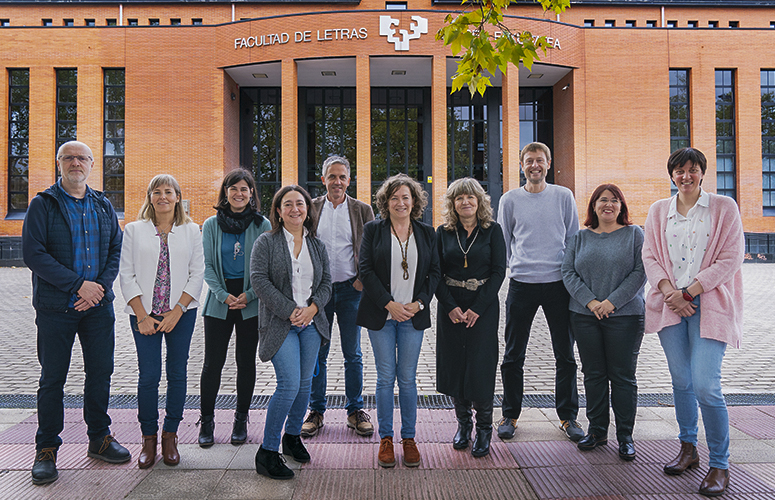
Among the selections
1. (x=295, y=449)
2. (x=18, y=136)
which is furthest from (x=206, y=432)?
(x=18, y=136)

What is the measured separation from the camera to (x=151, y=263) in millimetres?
3467

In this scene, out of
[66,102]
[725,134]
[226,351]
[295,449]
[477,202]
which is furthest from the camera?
[725,134]

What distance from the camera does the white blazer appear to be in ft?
11.2

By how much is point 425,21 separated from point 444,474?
22.9 m

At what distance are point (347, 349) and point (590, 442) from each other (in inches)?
77.4

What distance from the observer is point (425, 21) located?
22.8 meters

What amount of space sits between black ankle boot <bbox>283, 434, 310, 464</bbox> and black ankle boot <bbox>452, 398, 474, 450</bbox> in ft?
3.57

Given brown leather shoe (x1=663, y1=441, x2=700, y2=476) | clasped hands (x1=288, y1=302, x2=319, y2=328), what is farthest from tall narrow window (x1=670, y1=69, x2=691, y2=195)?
clasped hands (x1=288, y1=302, x2=319, y2=328)

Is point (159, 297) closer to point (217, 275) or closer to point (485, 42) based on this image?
point (217, 275)

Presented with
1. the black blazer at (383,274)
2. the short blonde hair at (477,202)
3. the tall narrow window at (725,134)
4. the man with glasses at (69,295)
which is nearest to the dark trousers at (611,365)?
the short blonde hair at (477,202)

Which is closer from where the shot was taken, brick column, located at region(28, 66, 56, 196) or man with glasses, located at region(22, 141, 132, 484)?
man with glasses, located at region(22, 141, 132, 484)

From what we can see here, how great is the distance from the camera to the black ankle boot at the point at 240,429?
3746mm

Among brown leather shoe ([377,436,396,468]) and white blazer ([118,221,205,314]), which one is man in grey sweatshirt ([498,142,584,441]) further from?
white blazer ([118,221,205,314])

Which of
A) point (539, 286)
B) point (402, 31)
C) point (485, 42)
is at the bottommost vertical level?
point (539, 286)
